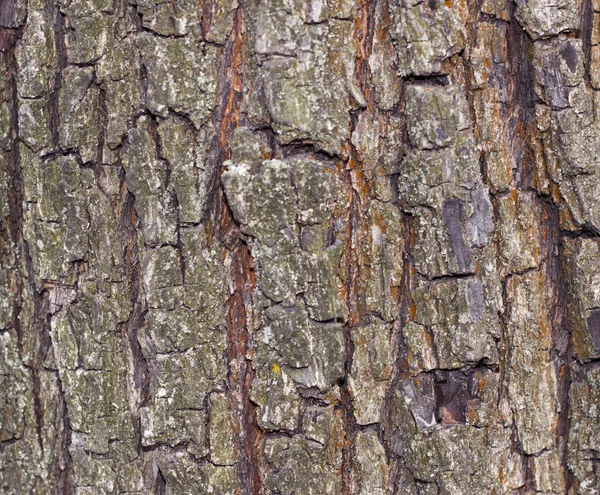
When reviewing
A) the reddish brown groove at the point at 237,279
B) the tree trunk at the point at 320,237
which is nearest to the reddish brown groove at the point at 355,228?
the tree trunk at the point at 320,237

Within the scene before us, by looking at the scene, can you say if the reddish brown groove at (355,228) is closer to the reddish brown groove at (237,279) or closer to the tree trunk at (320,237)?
the tree trunk at (320,237)

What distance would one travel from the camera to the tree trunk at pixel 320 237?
1566 millimetres

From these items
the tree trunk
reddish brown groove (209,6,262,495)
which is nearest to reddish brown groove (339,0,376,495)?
the tree trunk

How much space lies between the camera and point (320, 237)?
1576 millimetres

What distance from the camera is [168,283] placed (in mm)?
1632

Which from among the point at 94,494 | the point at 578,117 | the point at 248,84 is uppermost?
the point at 248,84

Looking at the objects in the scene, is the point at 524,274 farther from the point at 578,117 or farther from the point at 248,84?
the point at 248,84

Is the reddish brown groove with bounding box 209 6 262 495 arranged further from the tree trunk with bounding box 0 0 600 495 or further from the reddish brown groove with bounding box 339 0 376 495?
the reddish brown groove with bounding box 339 0 376 495

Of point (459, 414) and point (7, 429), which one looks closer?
point (459, 414)

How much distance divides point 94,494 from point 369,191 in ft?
3.22

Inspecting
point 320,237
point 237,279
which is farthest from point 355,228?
point 237,279

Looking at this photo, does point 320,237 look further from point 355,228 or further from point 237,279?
point 237,279

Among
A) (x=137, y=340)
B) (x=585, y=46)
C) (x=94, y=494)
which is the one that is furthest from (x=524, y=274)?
(x=94, y=494)

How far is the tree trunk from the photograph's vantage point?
157 centimetres
